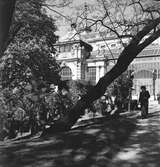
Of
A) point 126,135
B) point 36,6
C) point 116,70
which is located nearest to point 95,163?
point 126,135

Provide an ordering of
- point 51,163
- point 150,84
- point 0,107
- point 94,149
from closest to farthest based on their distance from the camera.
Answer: point 51,163, point 94,149, point 0,107, point 150,84

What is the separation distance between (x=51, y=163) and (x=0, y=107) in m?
9.60

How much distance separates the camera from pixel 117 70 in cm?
1166

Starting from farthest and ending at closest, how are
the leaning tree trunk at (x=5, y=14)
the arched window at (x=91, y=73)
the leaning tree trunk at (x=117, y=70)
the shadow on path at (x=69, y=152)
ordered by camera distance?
the arched window at (x=91, y=73)
the leaning tree trunk at (x=117, y=70)
the shadow on path at (x=69, y=152)
the leaning tree trunk at (x=5, y=14)

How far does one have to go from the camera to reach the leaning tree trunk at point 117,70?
11477mm

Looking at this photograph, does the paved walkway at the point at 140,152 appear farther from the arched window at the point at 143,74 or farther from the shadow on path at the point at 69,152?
the arched window at the point at 143,74

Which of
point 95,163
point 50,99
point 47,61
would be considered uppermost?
point 47,61

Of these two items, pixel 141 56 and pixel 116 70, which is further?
pixel 141 56

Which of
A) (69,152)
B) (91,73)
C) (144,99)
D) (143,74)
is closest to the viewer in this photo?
(69,152)

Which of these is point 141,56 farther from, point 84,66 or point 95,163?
point 95,163

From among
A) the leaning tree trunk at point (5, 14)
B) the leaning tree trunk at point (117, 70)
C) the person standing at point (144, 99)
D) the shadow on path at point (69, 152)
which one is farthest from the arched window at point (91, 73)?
the leaning tree trunk at point (5, 14)

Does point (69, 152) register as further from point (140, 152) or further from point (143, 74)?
point (143, 74)

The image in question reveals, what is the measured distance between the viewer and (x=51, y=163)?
5812 millimetres

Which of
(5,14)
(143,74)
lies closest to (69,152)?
(5,14)
